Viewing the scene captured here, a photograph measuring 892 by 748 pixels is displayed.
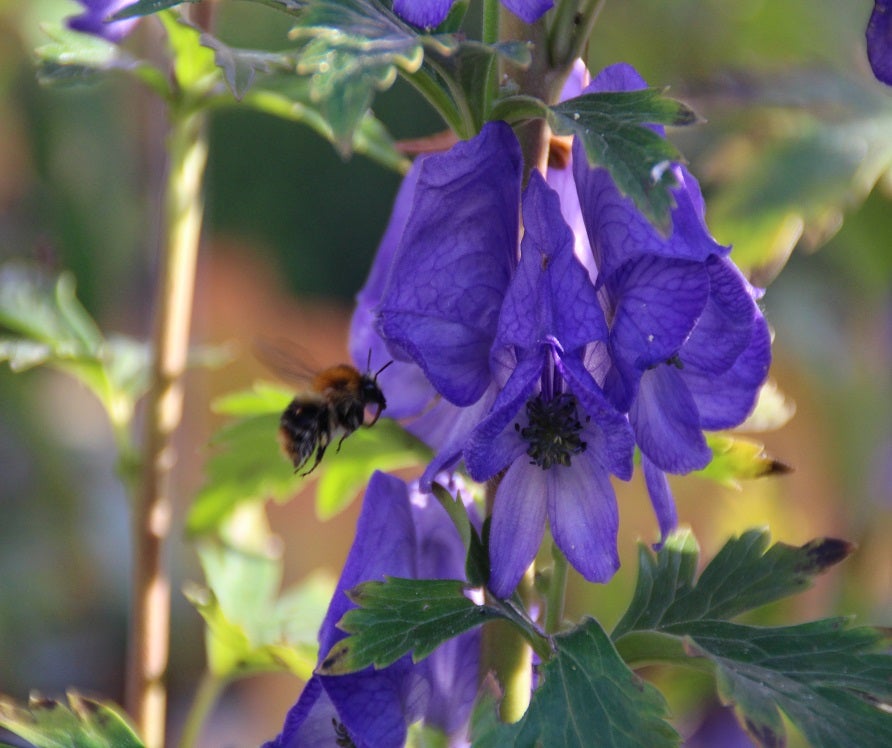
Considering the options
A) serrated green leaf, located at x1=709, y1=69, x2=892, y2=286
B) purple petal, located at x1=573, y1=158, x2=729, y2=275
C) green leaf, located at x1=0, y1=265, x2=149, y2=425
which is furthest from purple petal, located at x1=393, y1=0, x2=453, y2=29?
serrated green leaf, located at x1=709, y1=69, x2=892, y2=286

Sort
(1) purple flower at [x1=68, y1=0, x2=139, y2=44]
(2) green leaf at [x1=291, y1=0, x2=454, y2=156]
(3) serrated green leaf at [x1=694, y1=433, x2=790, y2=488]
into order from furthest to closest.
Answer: (1) purple flower at [x1=68, y1=0, x2=139, y2=44]
(3) serrated green leaf at [x1=694, y1=433, x2=790, y2=488]
(2) green leaf at [x1=291, y1=0, x2=454, y2=156]

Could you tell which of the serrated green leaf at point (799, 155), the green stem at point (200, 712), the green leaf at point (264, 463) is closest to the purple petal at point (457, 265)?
the green leaf at point (264, 463)

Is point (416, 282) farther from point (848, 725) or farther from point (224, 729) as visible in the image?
point (224, 729)

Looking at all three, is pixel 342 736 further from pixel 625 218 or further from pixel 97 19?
pixel 97 19

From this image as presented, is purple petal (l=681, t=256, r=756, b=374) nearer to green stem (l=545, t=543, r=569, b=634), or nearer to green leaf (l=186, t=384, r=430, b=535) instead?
green stem (l=545, t=543, r=569, b=634)

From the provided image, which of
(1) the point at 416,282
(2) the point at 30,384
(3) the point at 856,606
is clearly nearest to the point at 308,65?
(1) the point at 416,282
